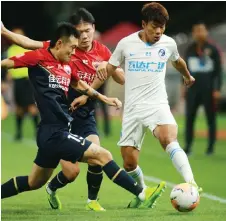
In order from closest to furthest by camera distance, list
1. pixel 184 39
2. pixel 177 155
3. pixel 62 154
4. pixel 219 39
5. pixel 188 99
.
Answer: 1. pixel 62 154
2. pixel 177 155
3. pixel 188 99
4. pixel 219 39
5. pixel 184 39

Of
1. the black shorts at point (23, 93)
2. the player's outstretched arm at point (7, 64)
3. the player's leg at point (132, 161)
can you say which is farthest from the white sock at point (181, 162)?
the black shorts at point (23, 93)

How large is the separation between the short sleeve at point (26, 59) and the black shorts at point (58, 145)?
67 cm

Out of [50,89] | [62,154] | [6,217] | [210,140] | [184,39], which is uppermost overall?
[50,89]

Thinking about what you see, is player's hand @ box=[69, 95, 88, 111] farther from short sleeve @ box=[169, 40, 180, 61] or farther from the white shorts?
short sleeve @ box=[169, 40, 180, 61]

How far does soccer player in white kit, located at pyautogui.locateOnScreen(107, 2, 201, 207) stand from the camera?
9.98m

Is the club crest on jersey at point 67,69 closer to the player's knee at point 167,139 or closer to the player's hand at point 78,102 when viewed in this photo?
the player's hand at point 78,102

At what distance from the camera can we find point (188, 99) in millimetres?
16969

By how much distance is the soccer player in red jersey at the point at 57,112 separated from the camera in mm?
9164

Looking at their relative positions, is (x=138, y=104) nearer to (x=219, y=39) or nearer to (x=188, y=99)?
(x=188, y=99)

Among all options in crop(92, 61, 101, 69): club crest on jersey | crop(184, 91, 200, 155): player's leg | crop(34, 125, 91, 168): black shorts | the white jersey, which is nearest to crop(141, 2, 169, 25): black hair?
the white jersey

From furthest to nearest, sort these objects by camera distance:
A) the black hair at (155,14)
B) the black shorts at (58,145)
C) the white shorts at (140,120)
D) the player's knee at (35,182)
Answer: the white shorts at (140,120) → the black hair at (155,14) → the player's knee at (35,182) → the black shorts at (58,145)

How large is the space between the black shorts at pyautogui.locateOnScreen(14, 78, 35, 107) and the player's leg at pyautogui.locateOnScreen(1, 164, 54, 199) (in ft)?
35.5

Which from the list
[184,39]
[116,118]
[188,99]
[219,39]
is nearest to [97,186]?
[188,99]

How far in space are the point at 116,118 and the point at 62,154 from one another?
22.2m
